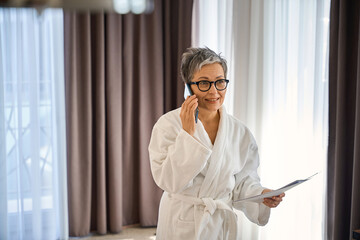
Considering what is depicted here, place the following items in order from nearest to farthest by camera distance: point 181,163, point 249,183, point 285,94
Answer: point 181,163, point 249,183, point 285,94

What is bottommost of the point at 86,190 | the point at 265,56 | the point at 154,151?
the point at 86,190

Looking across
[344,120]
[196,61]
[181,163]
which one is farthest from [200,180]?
[344,120]

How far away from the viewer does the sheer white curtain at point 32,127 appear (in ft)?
10.5

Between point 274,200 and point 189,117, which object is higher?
point 189,117

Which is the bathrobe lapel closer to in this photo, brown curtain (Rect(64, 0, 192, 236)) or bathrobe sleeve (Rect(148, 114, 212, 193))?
bathrobe sleeve (Rect(148, 114, 212, 193))

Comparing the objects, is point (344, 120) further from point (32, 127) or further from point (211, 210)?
point (32, 127)

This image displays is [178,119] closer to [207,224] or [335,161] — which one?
[207,224]

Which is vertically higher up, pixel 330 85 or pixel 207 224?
pixel 330 85

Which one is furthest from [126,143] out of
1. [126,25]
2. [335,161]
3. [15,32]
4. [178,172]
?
[178,172]

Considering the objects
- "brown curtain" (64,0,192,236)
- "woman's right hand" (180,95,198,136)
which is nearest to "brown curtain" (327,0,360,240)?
"woman's right hand" (180,95,198,136)

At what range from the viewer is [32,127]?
3.26 m

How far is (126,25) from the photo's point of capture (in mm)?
3520

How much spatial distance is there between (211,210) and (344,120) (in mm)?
1220

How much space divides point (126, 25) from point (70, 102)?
0.81 m
